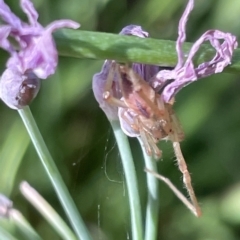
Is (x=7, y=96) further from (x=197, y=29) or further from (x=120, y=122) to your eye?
(x=197, y=29)

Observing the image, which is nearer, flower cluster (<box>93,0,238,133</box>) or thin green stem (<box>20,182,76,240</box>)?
flower cluster (<box>93,0,238,133</box>)

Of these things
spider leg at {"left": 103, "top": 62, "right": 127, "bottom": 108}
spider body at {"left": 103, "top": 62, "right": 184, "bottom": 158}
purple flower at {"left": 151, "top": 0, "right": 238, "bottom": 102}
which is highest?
spider leg at {"left": 103, "top": 62, "right": 127, "bottom": 108}

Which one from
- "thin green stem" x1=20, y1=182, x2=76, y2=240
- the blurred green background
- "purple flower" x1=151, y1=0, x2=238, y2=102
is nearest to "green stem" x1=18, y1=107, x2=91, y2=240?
"thin green stem" x1=20, y1=182, x2=76, y2=240

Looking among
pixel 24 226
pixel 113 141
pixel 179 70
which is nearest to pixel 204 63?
pixel 179 70

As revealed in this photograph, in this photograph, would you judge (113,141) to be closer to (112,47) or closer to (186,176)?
(186,176)

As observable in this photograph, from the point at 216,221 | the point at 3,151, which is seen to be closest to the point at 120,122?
the point at 3,151

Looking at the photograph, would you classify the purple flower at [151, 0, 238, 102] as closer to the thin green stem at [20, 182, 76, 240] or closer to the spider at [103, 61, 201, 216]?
the spider at [103, 61, 201, 216]

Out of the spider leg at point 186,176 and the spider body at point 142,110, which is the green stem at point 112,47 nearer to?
the spider body at point 142,110
